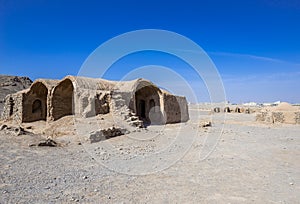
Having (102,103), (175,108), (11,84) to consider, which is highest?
(11,84)

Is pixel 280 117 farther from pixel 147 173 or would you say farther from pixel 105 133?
pixel 147 173

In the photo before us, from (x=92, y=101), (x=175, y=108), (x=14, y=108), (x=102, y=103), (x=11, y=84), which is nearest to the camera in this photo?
(x=92, y=101)

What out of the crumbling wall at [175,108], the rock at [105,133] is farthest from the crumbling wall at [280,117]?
the rock at [105,133]

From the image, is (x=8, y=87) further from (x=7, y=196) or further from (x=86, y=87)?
(x=7, y=196)

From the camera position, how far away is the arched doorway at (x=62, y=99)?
59.1ft

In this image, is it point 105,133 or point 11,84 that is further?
point 11,84

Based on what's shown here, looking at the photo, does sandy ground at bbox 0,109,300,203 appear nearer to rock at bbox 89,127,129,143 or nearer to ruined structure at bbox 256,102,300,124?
rock at bbox 89,127,129,143

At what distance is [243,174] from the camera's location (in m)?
6.16

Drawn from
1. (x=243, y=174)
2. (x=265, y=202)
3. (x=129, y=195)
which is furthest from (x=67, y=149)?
(x=265, y=202)

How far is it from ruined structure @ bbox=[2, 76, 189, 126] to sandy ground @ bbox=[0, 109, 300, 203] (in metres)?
5.73

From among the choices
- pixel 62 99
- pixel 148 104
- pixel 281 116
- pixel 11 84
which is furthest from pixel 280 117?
pixel 11 84

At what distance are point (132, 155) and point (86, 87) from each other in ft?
32.5

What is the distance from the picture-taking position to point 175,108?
21141 millimetres

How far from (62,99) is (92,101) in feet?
14.7
